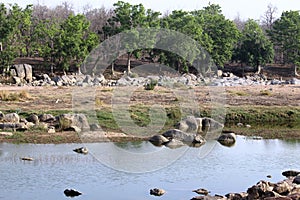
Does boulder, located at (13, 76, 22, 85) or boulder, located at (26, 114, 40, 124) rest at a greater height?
boulder, located at (13, 76, 22, 85)

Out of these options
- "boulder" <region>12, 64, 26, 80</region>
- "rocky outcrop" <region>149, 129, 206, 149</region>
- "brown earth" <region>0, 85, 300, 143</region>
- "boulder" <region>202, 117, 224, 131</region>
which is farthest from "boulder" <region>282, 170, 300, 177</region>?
"boulder" <region>12, 64, 26, 80</region>

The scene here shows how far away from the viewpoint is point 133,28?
196 ft

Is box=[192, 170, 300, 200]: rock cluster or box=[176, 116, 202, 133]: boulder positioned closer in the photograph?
box=[192, 170, 300, 200]: rock cluster

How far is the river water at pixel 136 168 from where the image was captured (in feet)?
51.6

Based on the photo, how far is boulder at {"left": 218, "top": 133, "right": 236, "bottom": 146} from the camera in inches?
949

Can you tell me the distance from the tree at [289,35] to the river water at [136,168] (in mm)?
45041

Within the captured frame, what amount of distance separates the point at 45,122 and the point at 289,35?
4779cm

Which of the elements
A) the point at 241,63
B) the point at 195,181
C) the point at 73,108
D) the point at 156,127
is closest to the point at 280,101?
the point at 156,127

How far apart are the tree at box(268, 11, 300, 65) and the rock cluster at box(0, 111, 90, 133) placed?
4505cm

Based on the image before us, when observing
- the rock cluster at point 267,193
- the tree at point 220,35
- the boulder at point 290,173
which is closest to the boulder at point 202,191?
the rock cluster at point 267,193

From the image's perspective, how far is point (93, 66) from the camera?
60688mm

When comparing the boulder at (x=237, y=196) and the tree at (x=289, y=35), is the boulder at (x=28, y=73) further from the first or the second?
the boulder at (x=237, y=196)

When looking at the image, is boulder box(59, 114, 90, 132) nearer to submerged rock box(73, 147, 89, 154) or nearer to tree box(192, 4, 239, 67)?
submerged rock box(73, 147, 89, 154)

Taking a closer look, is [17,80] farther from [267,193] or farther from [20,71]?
[267,193]
